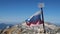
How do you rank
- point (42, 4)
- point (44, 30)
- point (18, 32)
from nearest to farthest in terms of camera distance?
point (42, 4), point (44, 30), point (18, 32)

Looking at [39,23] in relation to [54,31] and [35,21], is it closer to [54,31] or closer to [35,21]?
[35,21]

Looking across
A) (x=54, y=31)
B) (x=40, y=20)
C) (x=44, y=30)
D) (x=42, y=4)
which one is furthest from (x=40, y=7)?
(x=54, y=31)

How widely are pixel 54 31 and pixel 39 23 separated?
563 cm

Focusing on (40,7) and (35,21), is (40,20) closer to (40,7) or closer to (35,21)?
(35,21)

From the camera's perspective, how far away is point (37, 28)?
3059 cm

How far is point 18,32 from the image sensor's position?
31.4m

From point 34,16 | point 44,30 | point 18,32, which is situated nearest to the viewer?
point 34,16

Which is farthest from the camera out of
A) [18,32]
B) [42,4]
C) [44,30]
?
[18,32]

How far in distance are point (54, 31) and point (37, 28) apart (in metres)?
2.74

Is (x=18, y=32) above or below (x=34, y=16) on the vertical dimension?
below

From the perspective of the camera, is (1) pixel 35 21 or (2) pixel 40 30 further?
(2) pixel 40 30

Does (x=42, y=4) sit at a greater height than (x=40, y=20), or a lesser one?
greater

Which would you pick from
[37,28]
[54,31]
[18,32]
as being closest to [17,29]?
[18,32]

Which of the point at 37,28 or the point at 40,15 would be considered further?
the point at 37,28
